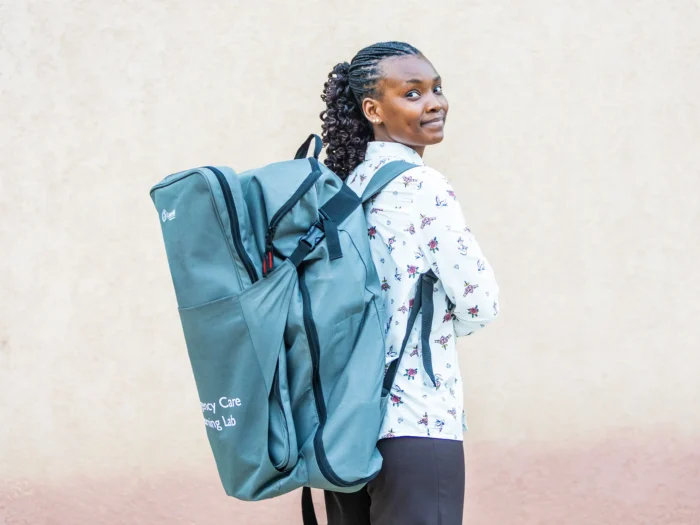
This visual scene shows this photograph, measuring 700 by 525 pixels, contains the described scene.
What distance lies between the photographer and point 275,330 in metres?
1.69

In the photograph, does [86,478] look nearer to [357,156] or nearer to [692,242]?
[357,156]

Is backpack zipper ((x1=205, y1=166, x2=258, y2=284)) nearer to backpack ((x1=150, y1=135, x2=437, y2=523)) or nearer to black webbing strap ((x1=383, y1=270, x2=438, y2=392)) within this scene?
backpack ((x1=150, y1=135, x2=437, y2=523))

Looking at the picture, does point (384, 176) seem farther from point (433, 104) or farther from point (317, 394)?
point (317, 394)

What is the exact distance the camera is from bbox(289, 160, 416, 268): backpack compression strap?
173 centimetres

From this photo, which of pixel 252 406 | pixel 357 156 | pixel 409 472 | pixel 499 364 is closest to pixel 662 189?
pixel 499 364

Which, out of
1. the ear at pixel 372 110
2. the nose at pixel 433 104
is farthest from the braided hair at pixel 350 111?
the nose at pixel 433 104

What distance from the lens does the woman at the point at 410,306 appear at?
180 centimetres

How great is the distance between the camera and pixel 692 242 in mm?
3164

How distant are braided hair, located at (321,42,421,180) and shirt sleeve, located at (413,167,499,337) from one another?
0.29 metres

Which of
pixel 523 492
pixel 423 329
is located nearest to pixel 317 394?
pixel 423 329

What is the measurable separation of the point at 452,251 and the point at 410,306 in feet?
0.50

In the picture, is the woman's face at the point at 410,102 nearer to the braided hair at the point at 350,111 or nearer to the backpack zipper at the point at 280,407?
the braided hair at the point at 350,111

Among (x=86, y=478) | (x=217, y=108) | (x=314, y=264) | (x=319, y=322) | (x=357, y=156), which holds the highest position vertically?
(x=217, y=108)

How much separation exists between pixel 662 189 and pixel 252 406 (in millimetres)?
2047
